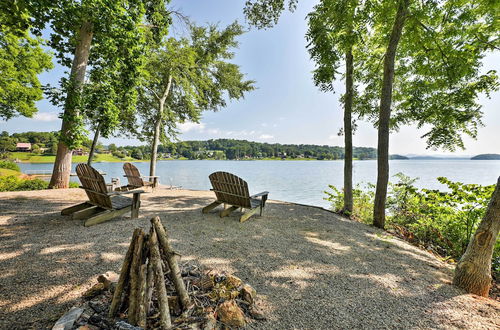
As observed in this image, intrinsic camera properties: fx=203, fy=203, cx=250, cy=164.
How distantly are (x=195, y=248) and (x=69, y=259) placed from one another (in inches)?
63.0

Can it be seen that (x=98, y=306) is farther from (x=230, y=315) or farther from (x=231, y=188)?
(x=231, y=188)

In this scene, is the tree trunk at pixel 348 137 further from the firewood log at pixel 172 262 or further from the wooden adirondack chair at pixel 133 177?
the wooden adirondack chair at pixel 133 177

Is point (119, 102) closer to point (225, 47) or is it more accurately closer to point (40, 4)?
point (40, 4)

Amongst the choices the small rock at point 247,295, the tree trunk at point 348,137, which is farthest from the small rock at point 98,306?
the tree trunk at point 348,137

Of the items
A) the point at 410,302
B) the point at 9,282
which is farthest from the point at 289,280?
the point at 9,282

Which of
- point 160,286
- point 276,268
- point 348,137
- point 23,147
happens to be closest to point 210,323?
point 160,286

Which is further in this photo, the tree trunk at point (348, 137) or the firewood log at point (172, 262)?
the tree trunk at point (348, 137)

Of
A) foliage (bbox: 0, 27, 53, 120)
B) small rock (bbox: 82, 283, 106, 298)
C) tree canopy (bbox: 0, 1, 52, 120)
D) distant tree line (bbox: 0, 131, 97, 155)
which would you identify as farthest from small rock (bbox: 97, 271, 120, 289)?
distant tree line (bbox: 0, 131, 97, 155)

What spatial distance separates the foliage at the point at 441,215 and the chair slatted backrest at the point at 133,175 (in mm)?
7750

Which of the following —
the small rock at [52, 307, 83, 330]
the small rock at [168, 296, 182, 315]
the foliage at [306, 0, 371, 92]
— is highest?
the foliage at [306, 0, 371, 92]

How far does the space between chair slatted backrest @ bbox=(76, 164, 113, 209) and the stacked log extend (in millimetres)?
2909

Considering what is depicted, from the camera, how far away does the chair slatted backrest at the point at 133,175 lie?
305 inches

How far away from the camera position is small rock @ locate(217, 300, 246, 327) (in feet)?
5.65

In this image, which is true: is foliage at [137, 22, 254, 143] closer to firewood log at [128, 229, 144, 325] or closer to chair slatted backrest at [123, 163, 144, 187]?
chair slatted backrest at [123, 163, 144, 187]
